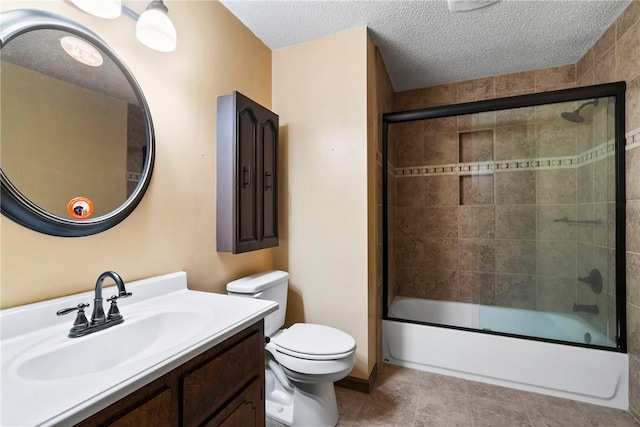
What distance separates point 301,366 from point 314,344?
0.40 ft

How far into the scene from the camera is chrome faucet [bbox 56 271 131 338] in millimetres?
840

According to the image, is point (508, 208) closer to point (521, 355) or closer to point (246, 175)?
point (521, 355)

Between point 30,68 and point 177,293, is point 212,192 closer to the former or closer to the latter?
point 177,293

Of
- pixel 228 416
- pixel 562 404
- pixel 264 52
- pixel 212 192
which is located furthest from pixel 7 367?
pixel 562 404

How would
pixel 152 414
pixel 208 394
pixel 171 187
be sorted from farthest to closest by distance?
pixel 171 187
pixel 208 394
pixel 152 414

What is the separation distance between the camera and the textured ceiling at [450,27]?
1682 millimetres

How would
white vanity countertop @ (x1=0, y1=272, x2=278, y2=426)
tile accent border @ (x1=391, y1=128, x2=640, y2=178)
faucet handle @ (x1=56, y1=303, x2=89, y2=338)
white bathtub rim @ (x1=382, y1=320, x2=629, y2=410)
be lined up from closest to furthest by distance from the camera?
white vanity countertop @ (x1=0, y1=272, x2=278, y2=426) → faucet handle @ (x1=56, y1=303, x2=89, y2=338) → white bathtub rim @ (x1=382, y1=320, x2=629, y2=410) → tile accent border @ (x1=391, y1=128, x2=640, y2=178)

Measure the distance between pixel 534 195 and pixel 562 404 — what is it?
4.61 ft

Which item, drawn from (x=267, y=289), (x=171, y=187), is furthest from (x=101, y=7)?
(x=267, y=289)

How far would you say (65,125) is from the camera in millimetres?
955

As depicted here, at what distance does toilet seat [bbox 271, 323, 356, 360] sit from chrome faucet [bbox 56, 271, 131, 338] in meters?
0.79

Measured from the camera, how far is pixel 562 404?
1.70m

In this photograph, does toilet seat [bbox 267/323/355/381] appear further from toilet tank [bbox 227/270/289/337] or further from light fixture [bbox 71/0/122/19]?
light fixture [bbox 71/0/122/19]

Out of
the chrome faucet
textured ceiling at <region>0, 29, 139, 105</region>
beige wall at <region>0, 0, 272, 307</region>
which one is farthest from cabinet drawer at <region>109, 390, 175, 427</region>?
textured ceiling at <region>0, 29, 139, 105</region>
